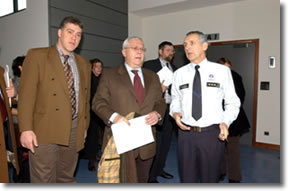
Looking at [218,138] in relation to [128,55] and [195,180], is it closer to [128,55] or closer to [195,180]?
[195,180]

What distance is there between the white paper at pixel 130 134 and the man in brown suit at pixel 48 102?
434 mm

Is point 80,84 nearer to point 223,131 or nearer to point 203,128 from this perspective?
point 203,128

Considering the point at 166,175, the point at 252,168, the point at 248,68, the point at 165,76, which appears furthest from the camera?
the point at 248,68

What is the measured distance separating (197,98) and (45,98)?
1.28 m

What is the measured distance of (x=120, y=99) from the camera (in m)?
1.96

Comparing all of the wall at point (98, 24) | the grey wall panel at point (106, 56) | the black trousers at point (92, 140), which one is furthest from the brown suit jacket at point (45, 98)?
the grey wall panel at point (106, 56)

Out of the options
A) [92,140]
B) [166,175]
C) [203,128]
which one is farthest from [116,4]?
[203,128]

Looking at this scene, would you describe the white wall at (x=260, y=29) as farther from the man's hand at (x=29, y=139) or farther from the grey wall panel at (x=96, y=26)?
the man's hand at (x=29, y=139)

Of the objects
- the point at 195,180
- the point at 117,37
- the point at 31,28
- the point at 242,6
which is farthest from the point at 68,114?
the point at 242,6

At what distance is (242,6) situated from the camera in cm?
528

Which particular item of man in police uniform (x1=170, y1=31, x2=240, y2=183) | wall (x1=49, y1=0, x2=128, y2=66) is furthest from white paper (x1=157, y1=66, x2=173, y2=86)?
wall (x1=49, y1=0, x2=128, y2=66)

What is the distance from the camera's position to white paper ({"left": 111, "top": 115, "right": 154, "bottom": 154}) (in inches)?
72.6

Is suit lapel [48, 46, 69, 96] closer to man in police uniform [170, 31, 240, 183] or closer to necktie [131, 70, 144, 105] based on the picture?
necktie [131, 70, 144, 105]

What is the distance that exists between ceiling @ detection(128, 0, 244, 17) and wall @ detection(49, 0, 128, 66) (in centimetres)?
32
